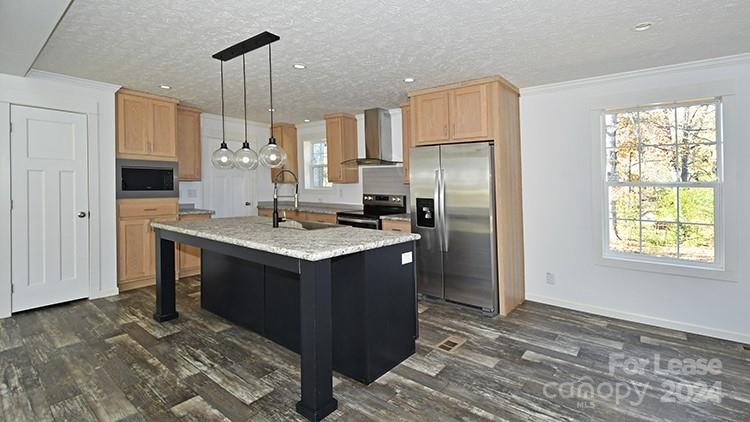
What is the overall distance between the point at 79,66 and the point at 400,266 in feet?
11.4

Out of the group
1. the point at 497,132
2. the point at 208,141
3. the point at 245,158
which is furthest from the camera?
the point at 208,141

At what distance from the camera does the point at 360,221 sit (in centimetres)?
476

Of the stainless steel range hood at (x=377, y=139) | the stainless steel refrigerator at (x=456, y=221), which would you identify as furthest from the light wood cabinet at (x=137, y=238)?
the stainless steel refrigerator at (x=456, y=221)

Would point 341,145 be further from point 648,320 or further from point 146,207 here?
point 648,320

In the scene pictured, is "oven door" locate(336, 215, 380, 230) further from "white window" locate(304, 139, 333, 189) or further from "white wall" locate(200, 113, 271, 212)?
"white wall" locate(200, 113, 271, 212)

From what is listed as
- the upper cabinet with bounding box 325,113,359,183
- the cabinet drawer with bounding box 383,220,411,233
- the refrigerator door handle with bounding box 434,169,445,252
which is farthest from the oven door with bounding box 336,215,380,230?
the upper cabinet with bounding box 325,113,359,183

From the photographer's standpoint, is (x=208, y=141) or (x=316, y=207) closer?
(x=208, y=141)

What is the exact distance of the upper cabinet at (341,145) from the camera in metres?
5.77

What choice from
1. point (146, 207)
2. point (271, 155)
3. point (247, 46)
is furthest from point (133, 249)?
→ point (247, 46)

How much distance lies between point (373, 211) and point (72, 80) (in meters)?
3.66

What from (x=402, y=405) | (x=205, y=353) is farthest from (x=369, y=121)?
(x=402, y=405)

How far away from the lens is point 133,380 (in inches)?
96.7

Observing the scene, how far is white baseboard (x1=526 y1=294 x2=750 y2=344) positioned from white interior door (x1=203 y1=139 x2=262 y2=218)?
15.3ft

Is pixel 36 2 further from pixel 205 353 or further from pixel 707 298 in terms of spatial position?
pixel 707 298
